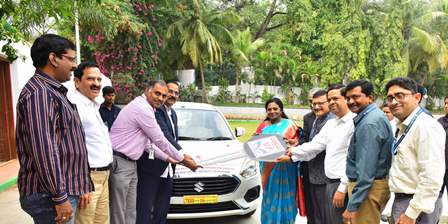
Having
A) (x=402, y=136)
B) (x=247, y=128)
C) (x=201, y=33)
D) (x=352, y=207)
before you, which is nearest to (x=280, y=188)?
(x=352, y=207)

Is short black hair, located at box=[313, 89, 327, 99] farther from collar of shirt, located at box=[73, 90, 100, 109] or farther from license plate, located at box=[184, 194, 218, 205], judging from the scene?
collar of shirt, located at box=[73, 90, 100, 109]

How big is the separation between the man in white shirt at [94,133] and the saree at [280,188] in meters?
1.83

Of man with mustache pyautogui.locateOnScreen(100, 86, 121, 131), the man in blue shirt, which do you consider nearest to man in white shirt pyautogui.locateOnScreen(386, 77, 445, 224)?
the man in blue shirt

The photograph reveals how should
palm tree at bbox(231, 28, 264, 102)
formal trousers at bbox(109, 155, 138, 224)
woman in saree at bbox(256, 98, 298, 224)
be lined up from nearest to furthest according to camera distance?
formal trousers at bbox(109, 155, 138, 224) < woman in saree at bbox(256, 98, 298, 224) < palm tree at bbox(231, 28, 264, 102)

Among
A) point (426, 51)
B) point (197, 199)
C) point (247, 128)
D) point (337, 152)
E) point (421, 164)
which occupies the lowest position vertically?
point (247, 128)

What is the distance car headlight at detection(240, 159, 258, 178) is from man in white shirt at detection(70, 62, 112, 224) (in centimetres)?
198

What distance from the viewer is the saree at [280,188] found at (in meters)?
4.25

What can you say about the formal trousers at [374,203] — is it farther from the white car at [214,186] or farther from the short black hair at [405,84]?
the white car at [214,186]

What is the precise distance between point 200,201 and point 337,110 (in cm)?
199

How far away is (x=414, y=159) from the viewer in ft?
8.17

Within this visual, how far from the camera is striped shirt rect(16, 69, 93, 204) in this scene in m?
2.12

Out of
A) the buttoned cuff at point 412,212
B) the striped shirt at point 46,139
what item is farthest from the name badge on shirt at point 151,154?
the buttoned cuff at point 412,212

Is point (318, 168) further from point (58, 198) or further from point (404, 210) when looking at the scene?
point (58, 198)

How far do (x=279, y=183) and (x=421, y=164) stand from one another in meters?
2.00
